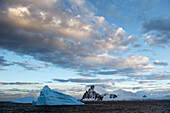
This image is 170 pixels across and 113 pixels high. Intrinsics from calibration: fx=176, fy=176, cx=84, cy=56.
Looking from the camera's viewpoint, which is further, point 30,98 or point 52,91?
point 30,98

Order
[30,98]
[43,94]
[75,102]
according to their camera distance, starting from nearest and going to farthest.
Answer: [43,94] < [75,102] < [30,98]

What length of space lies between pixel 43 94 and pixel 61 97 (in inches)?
275

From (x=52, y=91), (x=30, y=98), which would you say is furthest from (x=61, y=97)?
(x=30, y=98)

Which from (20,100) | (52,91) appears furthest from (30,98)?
(52,91)

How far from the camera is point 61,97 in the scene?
66.8 meters

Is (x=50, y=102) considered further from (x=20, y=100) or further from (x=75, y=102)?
(x=20, y=100)

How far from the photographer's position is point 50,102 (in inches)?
2589

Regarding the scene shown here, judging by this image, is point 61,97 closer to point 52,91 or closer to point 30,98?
point 52,91

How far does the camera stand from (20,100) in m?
105

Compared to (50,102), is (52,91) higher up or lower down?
higher up

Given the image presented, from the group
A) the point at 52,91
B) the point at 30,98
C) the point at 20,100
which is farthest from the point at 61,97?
the point at 20,100

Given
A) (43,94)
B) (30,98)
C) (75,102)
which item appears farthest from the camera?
(30,98)

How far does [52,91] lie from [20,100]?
1895 inches

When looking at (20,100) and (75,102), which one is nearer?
(75,102)
